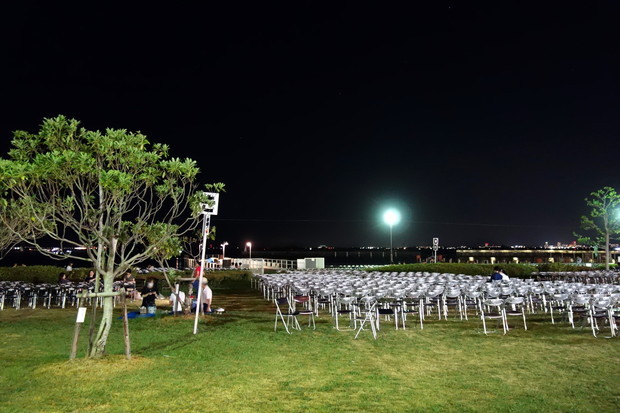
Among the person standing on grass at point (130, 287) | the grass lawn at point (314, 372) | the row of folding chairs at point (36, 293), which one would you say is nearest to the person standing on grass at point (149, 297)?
the row of folding chairs at point (36, 293)

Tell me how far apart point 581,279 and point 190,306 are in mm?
21535

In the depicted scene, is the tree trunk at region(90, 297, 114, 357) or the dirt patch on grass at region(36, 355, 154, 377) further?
the tree trunk at region(90, 297, 114, 357)

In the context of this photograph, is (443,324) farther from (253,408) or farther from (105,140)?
(105,140)

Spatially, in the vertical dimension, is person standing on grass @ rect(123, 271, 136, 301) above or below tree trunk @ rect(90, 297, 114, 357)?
above

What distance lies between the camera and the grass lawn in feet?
18.6

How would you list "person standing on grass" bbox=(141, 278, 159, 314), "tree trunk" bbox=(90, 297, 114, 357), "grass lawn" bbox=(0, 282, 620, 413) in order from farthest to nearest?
"person standing on grass" bbox=(141, 278, 159, 314) → "tree trunk" bbox=(90, 297, 114, 357) → "grass lawn" bbox=(0, 282, 620, 413)

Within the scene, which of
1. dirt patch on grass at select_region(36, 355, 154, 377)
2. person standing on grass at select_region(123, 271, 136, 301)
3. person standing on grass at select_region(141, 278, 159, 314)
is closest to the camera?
dirt patch on grass at select_region(36, 355, 154, 377)

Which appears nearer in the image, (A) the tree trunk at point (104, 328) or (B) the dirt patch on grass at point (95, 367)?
(B) the dirt patch on grass at point (95, 367)

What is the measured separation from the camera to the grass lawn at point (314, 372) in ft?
18.6

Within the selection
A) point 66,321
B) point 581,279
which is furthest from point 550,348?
point 581,279

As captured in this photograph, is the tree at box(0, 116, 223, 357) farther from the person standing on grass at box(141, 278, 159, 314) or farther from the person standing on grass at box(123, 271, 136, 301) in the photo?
the person standing on grass at box(123, 271, 136, 301)

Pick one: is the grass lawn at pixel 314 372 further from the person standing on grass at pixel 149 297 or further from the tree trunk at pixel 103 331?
the person standing on grass at pixel 149 297

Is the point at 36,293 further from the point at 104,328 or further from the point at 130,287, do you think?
the point at 104,328

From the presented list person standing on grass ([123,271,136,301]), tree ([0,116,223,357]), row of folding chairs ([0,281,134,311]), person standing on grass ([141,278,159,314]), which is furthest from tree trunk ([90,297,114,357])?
person standing on grass ([123,271,136,301])
